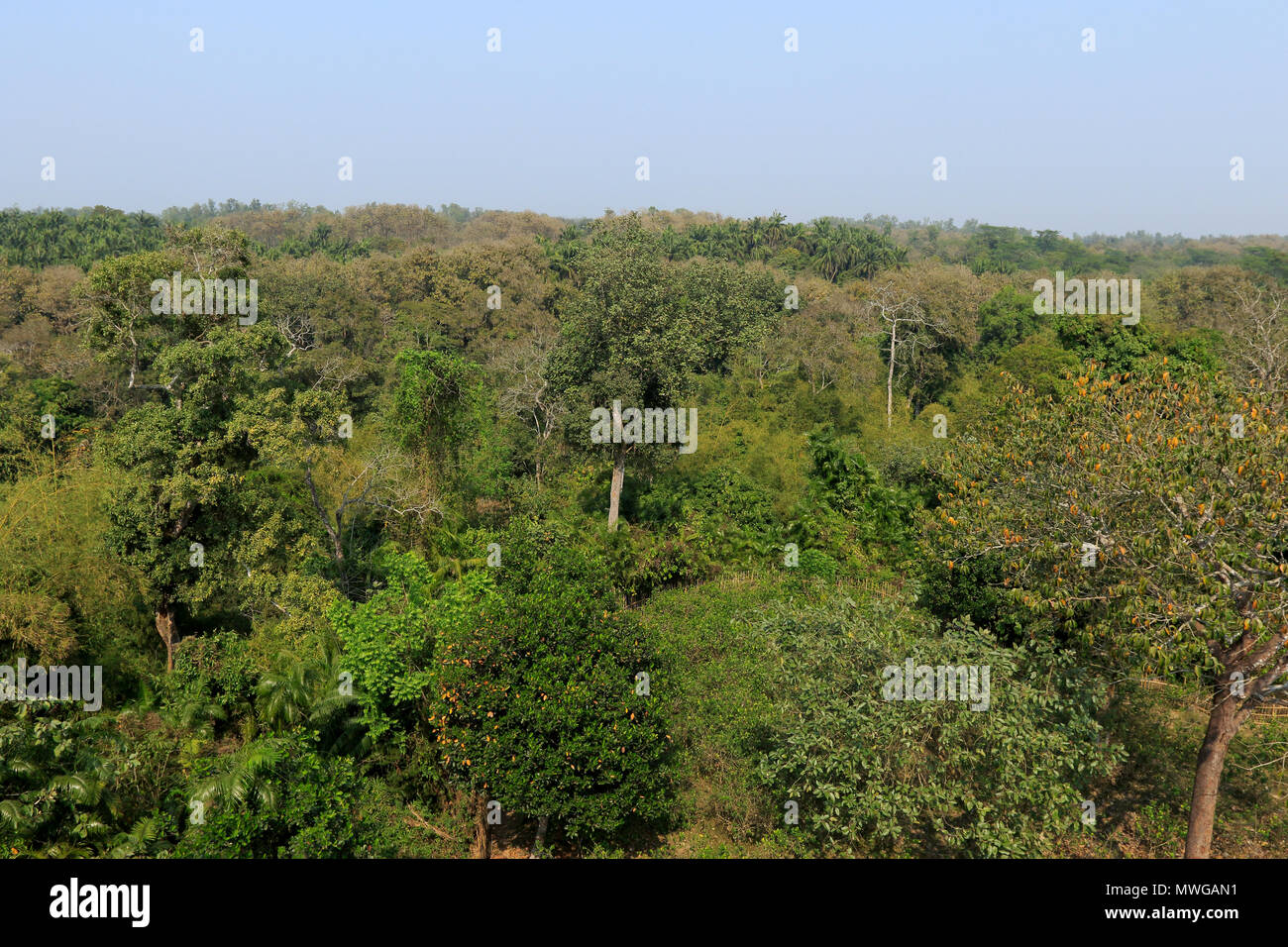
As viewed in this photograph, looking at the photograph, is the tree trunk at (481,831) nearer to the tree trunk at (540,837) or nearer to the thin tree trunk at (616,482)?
the tree trunk at (540,837)

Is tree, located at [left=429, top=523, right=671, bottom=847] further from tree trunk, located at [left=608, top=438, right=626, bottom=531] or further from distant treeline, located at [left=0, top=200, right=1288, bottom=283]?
distant treeline, located at [left=0, top=200, right=1288, bottom=283]

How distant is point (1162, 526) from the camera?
283 inches

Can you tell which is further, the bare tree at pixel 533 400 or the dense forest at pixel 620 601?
the bare tree at pixel 533 400

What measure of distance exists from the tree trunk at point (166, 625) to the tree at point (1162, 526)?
1327 cm

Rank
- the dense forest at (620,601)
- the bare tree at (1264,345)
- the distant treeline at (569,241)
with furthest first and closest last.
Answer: the distant treeline at (569,241)
the bare tree at (1264,345)
the dense forest at (620,601)

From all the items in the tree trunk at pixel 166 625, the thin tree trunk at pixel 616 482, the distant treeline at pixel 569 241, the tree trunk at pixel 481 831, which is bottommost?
the tree trunk at pixel 481 831

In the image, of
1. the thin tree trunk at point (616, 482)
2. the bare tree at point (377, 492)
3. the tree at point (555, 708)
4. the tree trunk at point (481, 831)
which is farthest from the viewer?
the thin tree trunk at point (616, 482)

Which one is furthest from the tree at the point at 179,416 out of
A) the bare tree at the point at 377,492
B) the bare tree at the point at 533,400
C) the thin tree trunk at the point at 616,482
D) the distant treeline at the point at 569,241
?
the distant treeline at the point at 569,241

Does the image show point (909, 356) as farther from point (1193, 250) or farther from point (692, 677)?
point (1193, 250)

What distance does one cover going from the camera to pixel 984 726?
842 cm

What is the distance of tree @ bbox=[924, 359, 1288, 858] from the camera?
7066mm

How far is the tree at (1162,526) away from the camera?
7066 millimetres
